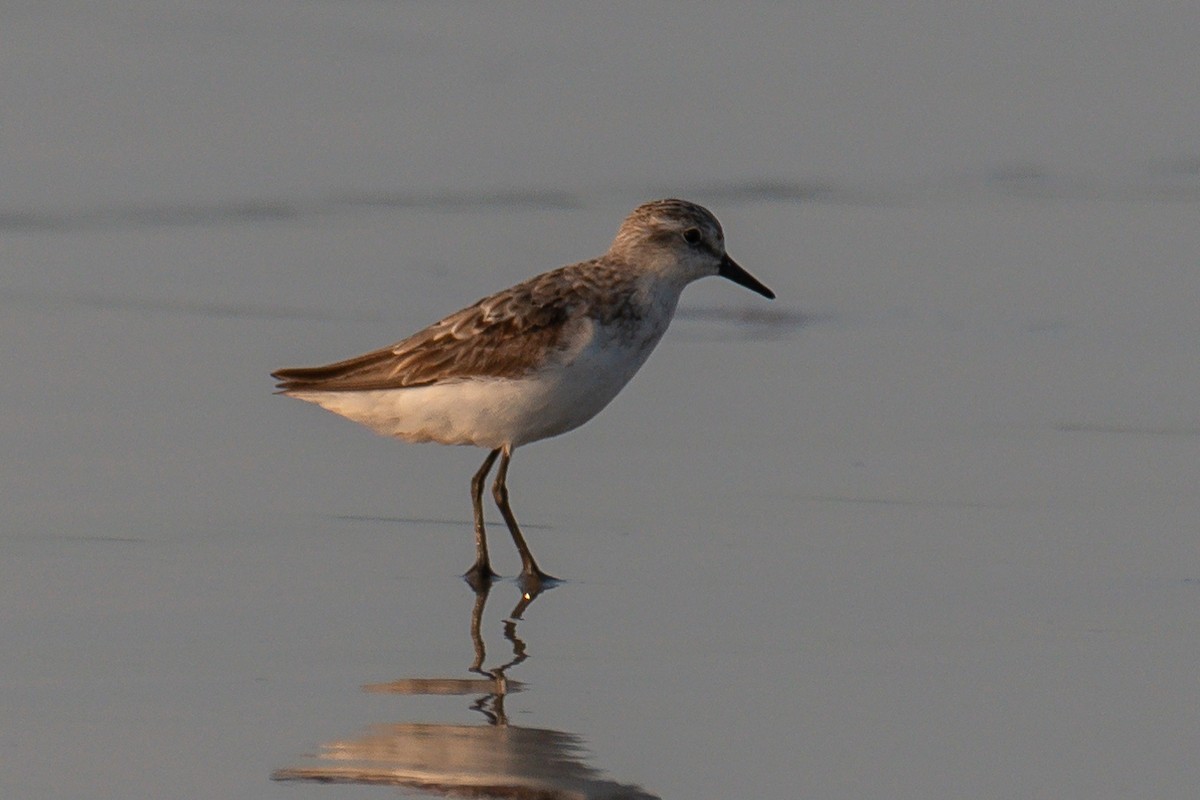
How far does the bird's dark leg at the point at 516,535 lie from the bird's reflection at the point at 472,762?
4.43 feet

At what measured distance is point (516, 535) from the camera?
6703 millimetres

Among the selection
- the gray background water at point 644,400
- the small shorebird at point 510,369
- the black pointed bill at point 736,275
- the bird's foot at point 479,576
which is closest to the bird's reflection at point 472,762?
the gray background water at point 644,400

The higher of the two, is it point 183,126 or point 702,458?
point 183,126

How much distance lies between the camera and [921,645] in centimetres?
563

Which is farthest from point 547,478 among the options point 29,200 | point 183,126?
point 183,126

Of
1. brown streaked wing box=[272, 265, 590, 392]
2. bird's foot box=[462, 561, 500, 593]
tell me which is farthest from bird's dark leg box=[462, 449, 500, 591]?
brown streaked wing box=[272, 265, 590, 392]

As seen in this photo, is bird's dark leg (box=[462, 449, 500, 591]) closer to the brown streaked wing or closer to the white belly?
the white belly

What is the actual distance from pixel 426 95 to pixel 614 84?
112cm

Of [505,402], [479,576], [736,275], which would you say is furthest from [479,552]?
[736,275]

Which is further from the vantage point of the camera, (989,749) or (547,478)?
(547,478)

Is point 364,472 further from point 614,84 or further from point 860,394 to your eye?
point 614,84

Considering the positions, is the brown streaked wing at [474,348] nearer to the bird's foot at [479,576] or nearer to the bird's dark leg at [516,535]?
the bird's dark leg at [516,535]

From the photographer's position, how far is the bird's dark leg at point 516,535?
256 inches

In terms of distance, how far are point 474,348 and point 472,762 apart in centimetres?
243
